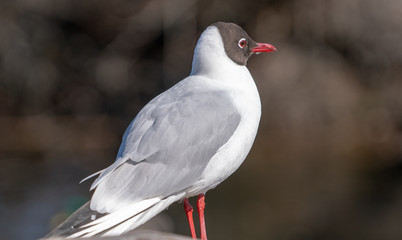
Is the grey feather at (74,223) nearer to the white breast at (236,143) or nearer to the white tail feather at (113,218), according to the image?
the white tail feather at (113,218)

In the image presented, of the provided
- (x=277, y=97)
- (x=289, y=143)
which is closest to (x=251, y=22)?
(x=277, y=97)

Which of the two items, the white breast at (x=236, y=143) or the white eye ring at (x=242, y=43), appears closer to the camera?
the white breast at (x=236, y=143)

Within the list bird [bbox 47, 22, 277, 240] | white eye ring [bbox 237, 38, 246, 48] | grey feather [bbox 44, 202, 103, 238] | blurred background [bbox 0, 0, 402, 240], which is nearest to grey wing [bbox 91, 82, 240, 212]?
bird [bbox 47, 22, 277, 240]

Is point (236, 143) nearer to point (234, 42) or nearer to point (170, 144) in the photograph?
point (170, 144)

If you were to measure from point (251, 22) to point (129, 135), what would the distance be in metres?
7.83

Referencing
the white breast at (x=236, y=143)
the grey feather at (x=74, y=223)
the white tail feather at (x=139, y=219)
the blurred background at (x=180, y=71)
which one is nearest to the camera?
the grey feather at (x=74, y=223)

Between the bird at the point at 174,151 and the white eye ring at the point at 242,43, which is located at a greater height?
the white eye ring at the point at 242,43

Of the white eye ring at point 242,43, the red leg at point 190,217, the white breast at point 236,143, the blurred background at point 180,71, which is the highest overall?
the blurred background at point 180,71

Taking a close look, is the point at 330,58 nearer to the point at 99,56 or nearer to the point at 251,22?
the point at 251,22

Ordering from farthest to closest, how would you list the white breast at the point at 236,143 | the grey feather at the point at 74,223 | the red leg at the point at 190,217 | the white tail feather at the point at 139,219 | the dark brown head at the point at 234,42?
the dark brown head at the point at 234,42
the red leg at the point at 190,217
the white breast at the point at 236,143
the white tail feather at the point at 139,219
the grey feather at the point at 74,223

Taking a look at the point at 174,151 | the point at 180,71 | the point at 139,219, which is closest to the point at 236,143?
the point at 174,151

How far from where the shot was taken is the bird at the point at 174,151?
131 inches

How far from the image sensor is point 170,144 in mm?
3518

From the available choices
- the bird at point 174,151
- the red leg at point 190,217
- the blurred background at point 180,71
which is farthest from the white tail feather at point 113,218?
the blurred background at point 180,71
